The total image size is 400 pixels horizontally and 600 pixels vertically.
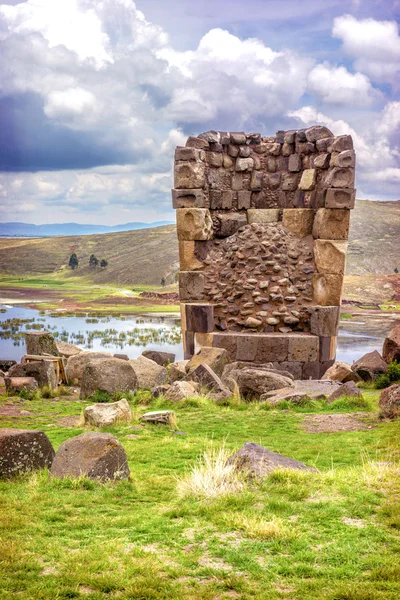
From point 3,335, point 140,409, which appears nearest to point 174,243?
→ point 3,335

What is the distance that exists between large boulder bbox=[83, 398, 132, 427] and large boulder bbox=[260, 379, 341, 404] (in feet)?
9.70

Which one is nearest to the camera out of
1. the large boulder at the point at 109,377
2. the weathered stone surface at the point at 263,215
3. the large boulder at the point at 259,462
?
the large boulder at the point at 259,462

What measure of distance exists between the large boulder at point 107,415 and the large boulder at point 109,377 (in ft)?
8.19

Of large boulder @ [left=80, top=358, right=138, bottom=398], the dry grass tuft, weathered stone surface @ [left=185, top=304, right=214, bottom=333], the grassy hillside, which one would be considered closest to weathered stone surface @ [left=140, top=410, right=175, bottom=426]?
large boulder @ [left=80, top=358, right=138, bottom=398]

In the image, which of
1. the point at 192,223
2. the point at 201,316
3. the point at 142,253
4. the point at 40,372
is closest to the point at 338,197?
the point at 192,223

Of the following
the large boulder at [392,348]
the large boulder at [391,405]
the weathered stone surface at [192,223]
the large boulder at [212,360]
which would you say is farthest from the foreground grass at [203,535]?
the weathered stone surface at [192,223]

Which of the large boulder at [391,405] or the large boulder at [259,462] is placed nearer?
the large boulder at [259,462]

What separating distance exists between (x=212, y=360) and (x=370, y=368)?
375 cm

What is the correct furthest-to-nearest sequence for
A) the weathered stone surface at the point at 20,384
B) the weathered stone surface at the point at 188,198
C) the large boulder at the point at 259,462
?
the weathered stone surface at the point at 188,198 < the weathered stone surface at the point at 20,384 < the large boulder at the point at 259,462

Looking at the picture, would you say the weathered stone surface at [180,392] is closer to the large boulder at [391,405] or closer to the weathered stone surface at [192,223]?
the large boulder at [391,405]

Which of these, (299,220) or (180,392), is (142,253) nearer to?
(299,220)

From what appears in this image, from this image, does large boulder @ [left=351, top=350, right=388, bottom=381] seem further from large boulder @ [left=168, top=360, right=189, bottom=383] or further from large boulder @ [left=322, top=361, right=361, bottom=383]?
large boulder @ [left=168, top=360, right=189, bottom=383]

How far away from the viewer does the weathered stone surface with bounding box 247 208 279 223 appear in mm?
18359

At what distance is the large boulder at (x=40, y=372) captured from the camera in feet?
50.6
